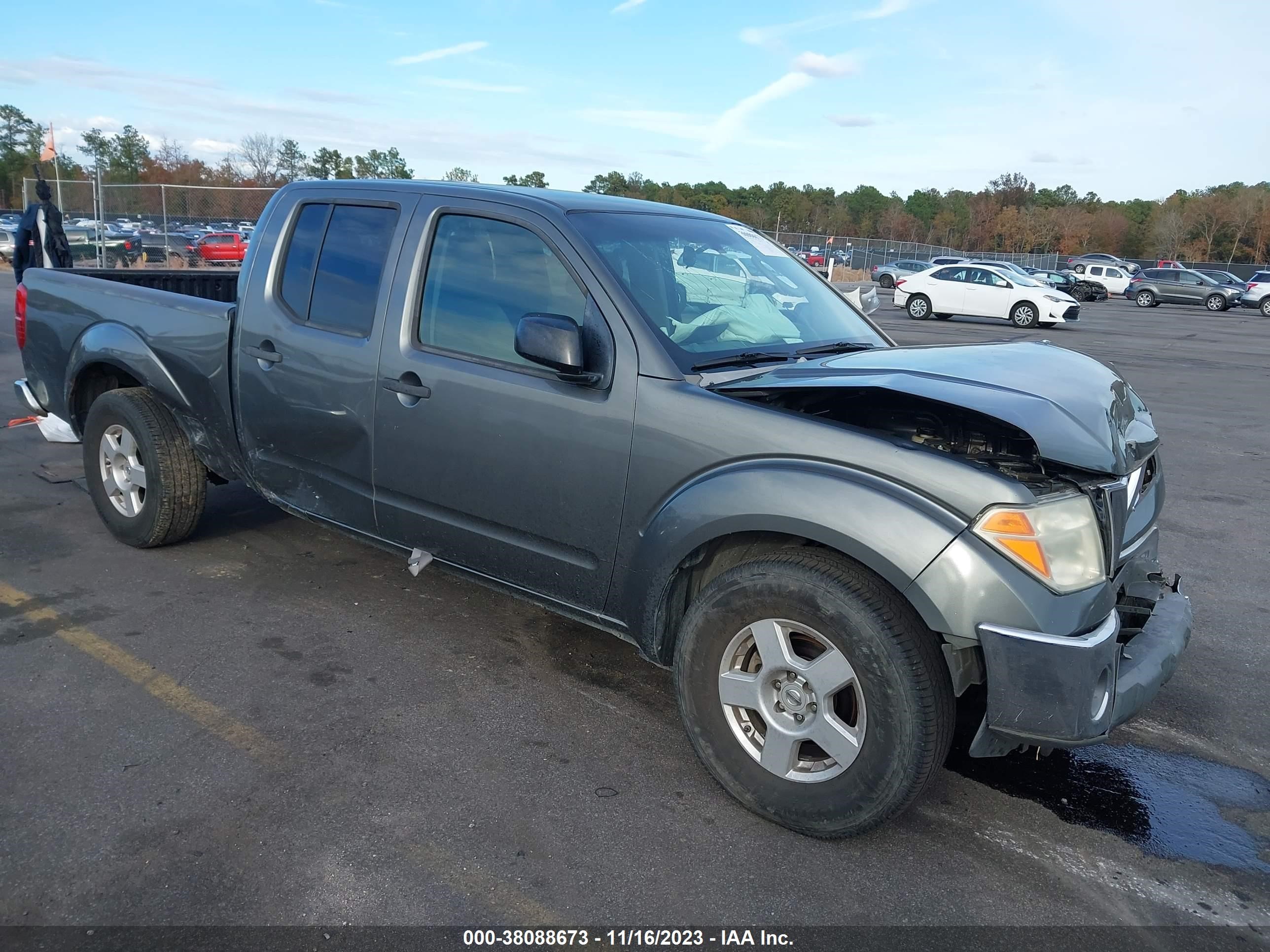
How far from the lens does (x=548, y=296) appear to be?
138 inches

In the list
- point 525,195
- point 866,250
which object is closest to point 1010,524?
point 525,195

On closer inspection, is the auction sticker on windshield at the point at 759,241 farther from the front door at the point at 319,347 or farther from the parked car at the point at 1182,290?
the parked car at the point at 1182,290

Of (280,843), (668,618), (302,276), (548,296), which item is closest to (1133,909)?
(668,618)

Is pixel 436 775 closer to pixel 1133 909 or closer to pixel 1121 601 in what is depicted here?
pixel 1133 909

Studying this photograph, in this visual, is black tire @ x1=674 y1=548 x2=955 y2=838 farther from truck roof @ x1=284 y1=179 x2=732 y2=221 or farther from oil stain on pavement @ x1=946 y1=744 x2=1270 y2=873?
truck roof @ x1=284 y1=179 x2=732 y2=221

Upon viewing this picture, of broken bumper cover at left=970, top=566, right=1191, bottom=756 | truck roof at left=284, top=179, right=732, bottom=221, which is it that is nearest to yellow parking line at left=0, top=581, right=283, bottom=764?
truck roof at left=284, top=179, right=732, bottom=221

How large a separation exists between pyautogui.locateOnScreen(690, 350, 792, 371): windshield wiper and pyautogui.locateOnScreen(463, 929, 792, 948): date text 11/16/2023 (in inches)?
67.8

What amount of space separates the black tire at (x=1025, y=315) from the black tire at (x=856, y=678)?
2580 centimetres

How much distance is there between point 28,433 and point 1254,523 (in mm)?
9173

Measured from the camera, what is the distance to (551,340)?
311 centimetres

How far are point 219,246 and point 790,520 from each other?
25.4m

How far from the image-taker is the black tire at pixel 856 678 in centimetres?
265

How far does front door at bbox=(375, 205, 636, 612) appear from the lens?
10.8 ft

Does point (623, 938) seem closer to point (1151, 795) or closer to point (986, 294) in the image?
point (1151, 795)
